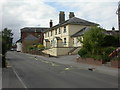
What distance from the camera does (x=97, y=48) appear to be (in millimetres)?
28625

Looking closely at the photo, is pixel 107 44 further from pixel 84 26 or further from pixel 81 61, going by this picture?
pixel 84 26

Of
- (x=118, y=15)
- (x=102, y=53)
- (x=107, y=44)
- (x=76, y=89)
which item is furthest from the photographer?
(x=118, y=15)

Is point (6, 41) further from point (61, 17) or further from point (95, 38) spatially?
point (61, 17)

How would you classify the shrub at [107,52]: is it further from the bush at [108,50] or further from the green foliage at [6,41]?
the green foliage at [6,41]

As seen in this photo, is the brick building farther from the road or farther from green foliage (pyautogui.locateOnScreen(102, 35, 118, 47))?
the road

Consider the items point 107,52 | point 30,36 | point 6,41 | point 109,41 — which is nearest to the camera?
point 107,52

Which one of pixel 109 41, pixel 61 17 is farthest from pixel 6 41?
pixel 61 17

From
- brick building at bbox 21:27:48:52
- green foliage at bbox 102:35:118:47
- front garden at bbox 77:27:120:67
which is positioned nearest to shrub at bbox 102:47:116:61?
front garden at bbox 77:27:120:67

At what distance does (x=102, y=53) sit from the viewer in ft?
91.4

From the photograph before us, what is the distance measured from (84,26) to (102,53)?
29.2m

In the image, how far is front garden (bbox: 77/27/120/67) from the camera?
85.9 ft

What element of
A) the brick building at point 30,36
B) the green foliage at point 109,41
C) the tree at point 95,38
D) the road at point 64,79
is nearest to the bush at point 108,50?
the tree at point 95,38

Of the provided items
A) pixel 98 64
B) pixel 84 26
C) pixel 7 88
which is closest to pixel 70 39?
pixel 84 26

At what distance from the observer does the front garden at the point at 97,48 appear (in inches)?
1030
